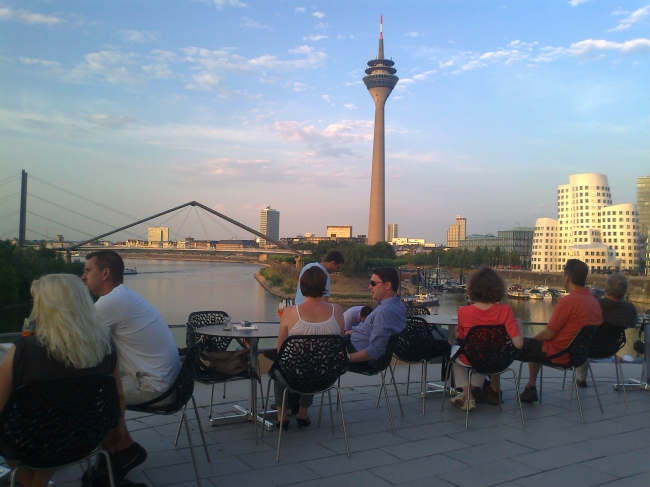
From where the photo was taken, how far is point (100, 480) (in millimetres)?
2275

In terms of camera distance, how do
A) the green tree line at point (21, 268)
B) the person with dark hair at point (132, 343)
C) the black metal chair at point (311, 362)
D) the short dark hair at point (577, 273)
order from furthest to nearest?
the green tree line at point (21, 268), the short dark hair at point (577, 273), the black metal chair at point (311, 362), the person with dark hair at point (132, 343)

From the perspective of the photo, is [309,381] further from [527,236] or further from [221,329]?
[527,236]

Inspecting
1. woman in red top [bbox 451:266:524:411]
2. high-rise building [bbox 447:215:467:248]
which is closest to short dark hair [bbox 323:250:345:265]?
woman in red top [bbox 451:266:524:411]

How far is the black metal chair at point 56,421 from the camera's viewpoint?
5.79ft

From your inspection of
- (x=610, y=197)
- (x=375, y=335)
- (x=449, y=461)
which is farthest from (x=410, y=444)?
(x=610, y=197)

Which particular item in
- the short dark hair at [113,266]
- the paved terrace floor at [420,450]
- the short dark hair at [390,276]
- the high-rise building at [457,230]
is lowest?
the paved terrace floor at [420,450]

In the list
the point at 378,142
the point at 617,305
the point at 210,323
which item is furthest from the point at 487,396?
the point at 378,142

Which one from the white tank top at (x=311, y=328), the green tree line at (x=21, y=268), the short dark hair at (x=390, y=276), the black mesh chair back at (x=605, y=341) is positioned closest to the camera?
the white tank top at (x=311, y=328)

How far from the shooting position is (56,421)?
1.83 metres

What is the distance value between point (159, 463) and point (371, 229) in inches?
3557

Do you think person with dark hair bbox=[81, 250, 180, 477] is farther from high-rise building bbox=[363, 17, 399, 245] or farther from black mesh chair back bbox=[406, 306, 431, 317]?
high-rise building bbox=[363, 17, 399, 245]

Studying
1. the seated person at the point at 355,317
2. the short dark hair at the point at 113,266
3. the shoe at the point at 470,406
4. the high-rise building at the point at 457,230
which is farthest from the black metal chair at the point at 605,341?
the high-rise building at the point at 457,230

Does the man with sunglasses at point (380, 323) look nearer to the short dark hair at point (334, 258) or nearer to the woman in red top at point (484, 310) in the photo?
the woman in red top at point (484, 310)

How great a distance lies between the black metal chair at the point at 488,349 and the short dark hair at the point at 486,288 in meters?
0.26
